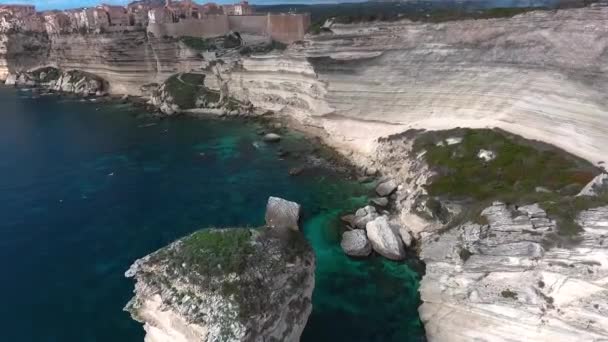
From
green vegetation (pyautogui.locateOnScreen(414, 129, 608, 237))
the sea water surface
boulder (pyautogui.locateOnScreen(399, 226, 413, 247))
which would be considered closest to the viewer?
the sea water surface

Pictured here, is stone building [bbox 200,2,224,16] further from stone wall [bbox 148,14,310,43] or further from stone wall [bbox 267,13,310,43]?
stone wall [bbox 267,13,310,43]

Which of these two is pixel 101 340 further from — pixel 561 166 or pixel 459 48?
pixel 459 48

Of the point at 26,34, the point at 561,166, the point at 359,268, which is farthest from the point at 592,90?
the point at 26,34

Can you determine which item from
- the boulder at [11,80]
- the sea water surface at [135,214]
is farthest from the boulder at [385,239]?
the boulder at [11,80]

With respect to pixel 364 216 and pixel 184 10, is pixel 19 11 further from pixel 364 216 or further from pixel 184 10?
pixel 364 216

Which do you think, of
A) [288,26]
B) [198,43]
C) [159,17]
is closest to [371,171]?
[288,26]

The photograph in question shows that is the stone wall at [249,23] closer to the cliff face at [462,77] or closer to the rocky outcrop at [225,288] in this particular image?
the cliff face at [462,77]

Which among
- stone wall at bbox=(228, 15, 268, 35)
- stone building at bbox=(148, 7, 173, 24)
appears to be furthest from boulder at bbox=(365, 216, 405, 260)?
stone building at bbox=(148, 7, 173, 24)
